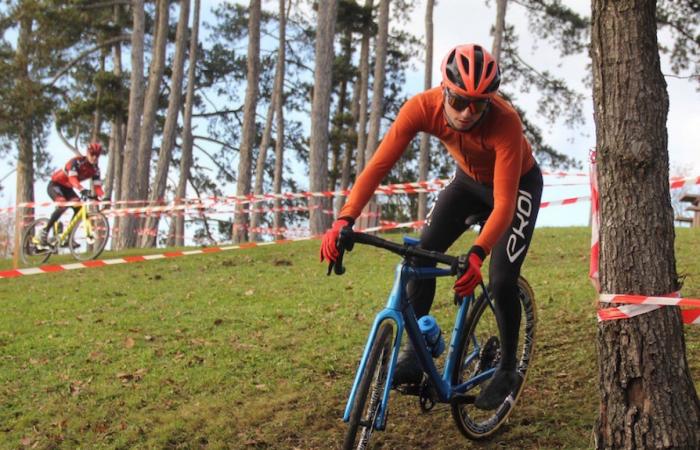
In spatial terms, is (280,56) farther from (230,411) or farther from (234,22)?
(230,411)

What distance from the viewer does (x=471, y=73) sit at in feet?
13.1

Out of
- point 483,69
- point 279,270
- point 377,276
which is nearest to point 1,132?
point 279,270

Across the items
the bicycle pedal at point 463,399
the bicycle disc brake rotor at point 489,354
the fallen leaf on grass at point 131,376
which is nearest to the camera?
the bicycle pedal at point 463,399

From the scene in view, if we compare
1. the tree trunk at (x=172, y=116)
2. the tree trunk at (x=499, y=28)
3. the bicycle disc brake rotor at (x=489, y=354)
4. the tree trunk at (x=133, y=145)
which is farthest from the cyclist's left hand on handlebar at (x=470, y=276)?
the tree trunk at (x=499, y=28)

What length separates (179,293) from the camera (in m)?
10.5

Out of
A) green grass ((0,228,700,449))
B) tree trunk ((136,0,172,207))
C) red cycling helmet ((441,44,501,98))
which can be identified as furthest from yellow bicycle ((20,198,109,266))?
red cycling helmet ((441,44,501,98))

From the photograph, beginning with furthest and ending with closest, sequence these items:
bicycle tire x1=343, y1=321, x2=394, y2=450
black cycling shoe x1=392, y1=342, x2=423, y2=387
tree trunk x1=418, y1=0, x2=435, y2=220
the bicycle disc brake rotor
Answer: tree trunk x1=418, y1=0, x2=435, y2=220 < the bicycle disc brake rotor < black cycling shoe x1=392, y1=342, x2=423, y2=387 < bicycle tire x1=343, y1=321, x2=394, y2=450

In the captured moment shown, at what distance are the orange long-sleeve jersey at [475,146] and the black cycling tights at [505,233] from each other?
358 mm

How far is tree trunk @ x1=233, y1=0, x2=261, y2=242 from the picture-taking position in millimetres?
23453

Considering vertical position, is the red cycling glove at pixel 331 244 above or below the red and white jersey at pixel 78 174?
Answer: below

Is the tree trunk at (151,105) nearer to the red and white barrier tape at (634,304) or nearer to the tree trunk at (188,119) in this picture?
the tree trunk at (188,119)

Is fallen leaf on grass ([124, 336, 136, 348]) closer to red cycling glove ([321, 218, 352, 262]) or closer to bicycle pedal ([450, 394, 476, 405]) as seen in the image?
bicycle pedal ([450, 394, 476, 405])

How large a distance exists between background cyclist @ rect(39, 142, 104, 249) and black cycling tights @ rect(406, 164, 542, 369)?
10.4 meters

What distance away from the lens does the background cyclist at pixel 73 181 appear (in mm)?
14086
